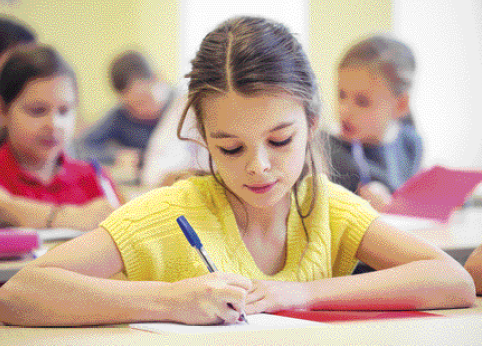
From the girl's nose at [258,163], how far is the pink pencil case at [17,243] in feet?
1.81

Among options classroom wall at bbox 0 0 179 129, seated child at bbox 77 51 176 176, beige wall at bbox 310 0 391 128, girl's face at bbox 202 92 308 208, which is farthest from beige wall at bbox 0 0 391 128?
girl's face at bbox 202 92 308 208

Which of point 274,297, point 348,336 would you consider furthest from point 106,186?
point 348,336

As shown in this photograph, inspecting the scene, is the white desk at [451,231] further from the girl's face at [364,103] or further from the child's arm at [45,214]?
the child's arm at [45,214]

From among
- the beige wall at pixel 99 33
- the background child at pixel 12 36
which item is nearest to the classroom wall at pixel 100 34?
the beige wall at pixel 99 33

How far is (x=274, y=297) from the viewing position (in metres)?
0.88

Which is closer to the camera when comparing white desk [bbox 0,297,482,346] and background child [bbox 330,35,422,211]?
white desk [bbox 0,297,482,346]

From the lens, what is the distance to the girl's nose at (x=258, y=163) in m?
0.90

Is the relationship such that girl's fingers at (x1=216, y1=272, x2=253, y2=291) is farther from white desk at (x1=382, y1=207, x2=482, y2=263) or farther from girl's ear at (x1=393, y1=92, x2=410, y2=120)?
girl's ear at (x1=393, y1=92, x2=410, y2=120)

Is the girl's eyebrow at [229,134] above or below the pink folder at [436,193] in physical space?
above

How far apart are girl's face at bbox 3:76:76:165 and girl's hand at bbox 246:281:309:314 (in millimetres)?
1113

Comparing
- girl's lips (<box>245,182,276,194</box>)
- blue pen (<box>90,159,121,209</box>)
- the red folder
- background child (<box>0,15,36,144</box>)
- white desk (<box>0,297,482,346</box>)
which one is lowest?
blue pen (<box>90,159,121,209</box>)

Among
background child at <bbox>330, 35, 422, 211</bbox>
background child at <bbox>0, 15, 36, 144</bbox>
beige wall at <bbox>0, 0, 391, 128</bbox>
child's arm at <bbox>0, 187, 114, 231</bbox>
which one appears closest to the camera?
child's arm at <bbox>0, 187, 114, 231</bbox>

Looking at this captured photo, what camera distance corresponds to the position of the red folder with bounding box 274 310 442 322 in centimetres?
83

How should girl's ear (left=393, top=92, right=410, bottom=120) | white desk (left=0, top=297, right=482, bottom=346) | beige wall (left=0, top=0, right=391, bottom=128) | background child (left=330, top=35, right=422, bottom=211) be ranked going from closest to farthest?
white desk (left=0, top=297, right=482, bottom=346) → background child (left=330, top=35, right=422, bottom=211) → girl's ear (left=393, top=92, right=410, bottom=120) → beige wall (left=0, top=0, right=391, bottom=128)
